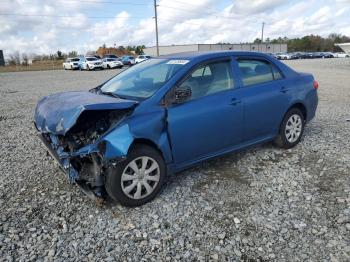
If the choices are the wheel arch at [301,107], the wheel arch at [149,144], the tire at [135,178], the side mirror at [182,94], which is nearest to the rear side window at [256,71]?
the wheel arch at [301,107]

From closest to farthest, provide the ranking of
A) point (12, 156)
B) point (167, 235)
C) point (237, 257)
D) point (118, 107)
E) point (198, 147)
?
1. point (237, 257)
2. point (167, 235)
3. point (118, 107)
4. point (198, 147)
5. point (12, 156)

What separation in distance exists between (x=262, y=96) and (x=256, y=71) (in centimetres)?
41

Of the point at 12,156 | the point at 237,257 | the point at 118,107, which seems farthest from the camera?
the point at 12,156

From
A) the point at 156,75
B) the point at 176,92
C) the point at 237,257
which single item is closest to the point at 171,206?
the point at 237,257

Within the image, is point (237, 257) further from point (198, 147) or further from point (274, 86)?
point (274, 86)

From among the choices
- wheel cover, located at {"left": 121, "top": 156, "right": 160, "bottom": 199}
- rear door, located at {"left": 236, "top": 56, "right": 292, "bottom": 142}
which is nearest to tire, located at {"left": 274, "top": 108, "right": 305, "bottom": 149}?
rear door, located at {"left": 236, "top": 56, "right": 292, "bottom": 142}

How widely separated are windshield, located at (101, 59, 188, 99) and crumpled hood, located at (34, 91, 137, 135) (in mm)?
365

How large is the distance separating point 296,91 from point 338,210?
2304 millimetres

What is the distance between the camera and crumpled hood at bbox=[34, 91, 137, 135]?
3481 millimetres

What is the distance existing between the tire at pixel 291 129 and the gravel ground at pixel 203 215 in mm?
181

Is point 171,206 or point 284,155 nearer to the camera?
point 171,206

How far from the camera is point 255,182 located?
436 cm

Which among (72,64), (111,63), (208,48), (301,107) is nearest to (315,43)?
(208,48)

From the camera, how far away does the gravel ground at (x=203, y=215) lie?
9.96ft
